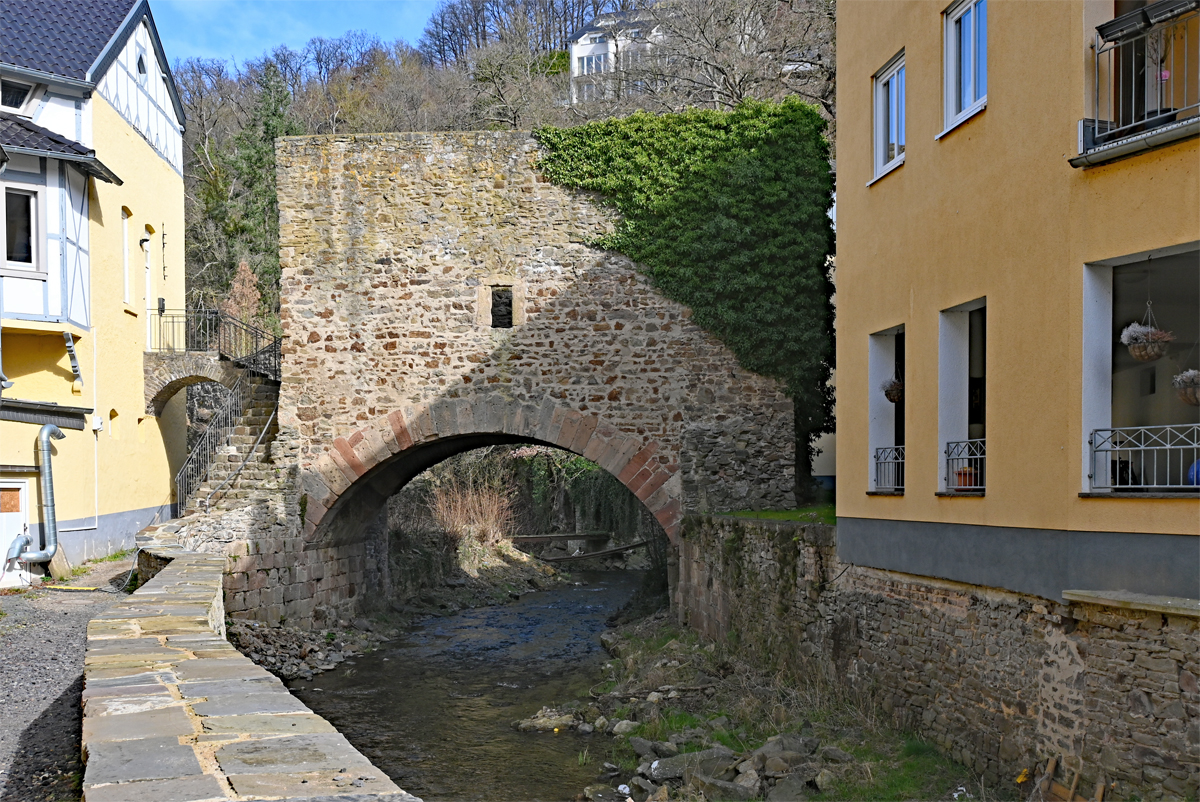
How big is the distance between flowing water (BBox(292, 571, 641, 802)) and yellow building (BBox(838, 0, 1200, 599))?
328 cm

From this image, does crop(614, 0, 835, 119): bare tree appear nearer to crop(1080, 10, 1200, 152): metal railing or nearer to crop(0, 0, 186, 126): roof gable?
crop(0, 0, 186, 126): roof gable

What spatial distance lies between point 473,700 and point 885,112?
24.1 feet

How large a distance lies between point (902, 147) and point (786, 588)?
13.7 ft

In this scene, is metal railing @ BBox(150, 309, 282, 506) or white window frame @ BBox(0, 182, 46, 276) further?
metal railing @ BBox(150, 309, 282, 506)

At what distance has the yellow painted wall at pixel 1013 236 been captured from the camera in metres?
5.84

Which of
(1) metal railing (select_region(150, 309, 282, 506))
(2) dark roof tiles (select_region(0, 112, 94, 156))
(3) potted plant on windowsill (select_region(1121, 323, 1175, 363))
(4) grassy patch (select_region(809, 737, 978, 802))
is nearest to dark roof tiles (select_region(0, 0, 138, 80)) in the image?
(2) dark roof tiles (select_region(0, 112, 94, 156))

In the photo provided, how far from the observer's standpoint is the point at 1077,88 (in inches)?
239

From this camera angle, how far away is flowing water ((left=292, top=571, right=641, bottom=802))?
29.5ft

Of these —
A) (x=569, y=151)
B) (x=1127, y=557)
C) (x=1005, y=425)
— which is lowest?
(x=1127, y=557)

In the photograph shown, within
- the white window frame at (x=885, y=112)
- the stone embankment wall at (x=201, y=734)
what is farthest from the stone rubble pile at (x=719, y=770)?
the white window frame at (x=885, y=112)

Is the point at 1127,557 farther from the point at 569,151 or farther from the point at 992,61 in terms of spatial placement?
the point at 569,151

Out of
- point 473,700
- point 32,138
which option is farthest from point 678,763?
point 32,138

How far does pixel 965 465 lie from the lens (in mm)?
7715

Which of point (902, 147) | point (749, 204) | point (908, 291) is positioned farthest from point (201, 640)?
point (749, 204)
